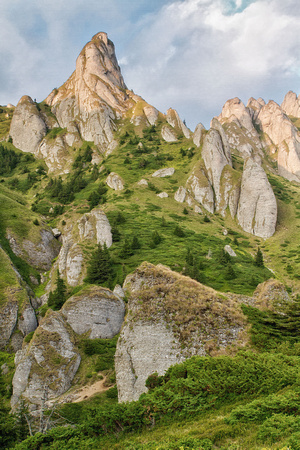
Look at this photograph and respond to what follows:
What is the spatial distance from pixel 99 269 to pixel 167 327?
2816cm

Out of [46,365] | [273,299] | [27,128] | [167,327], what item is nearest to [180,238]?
[46,365]

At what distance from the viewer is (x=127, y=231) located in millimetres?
62469

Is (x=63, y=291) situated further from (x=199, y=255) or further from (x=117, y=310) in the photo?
(x=199, y=255)

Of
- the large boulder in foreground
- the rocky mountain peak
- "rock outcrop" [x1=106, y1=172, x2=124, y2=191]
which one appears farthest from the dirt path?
the rocky mountain peak

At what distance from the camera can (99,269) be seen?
44562 millimetres

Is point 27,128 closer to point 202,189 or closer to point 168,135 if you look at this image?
point 168,135

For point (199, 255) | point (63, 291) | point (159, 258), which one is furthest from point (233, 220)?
point (63, 291)

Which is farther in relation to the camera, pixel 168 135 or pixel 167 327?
pixel 168 135

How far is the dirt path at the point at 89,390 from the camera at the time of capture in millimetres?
24214

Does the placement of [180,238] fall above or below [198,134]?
below

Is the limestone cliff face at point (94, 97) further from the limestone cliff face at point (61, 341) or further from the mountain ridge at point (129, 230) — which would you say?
the limestone cliff face at point (61, 341)

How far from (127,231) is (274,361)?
5157 centimetres

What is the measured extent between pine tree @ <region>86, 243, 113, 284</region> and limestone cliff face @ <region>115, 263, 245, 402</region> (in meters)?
24.8

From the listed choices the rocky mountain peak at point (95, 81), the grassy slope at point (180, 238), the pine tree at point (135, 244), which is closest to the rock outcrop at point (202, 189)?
the grassy slope at point (180, 238)
